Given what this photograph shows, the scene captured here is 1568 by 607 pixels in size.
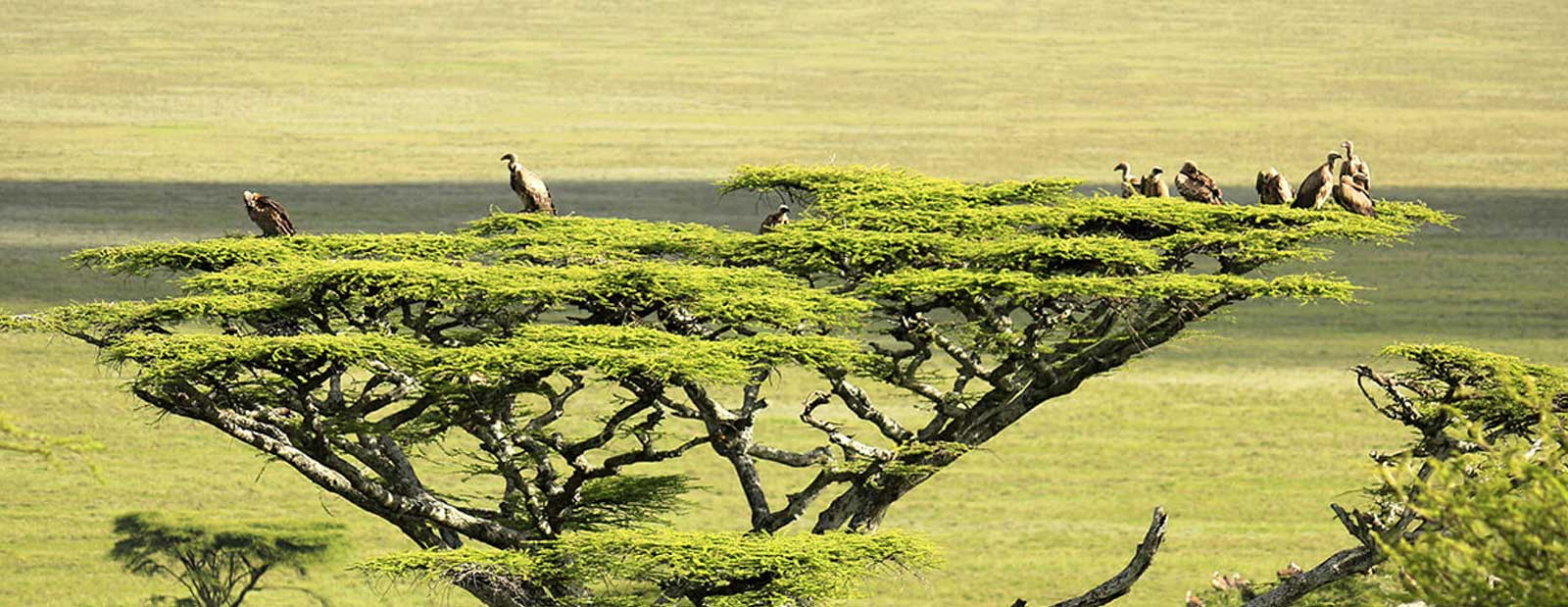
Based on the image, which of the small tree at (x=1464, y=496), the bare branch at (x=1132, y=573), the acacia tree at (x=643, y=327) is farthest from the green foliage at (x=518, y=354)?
the small tree at (x=1464, y=496)

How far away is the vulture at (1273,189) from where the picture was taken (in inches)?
877

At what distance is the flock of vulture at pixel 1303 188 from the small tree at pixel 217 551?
11.4 metres

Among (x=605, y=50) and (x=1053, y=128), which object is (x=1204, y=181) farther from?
(x=605, y=50)

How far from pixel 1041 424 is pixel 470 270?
22.8 meters

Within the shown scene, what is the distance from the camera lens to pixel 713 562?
49.9 feet

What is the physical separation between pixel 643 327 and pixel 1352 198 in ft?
24.3

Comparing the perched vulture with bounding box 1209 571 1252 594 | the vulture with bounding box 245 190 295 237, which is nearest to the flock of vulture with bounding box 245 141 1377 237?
the vulture with bounding box 245 190 295 237

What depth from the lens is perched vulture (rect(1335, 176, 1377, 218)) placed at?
21.5 meters

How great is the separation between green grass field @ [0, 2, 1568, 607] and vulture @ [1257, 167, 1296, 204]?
5.98 feet

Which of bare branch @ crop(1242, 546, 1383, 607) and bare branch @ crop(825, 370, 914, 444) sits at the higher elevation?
bare branch @ crop(825, 370, 914, 444)

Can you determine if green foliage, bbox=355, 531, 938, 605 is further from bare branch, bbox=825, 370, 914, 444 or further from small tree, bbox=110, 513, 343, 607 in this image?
small tree, bbox=110, 513, 343, 607

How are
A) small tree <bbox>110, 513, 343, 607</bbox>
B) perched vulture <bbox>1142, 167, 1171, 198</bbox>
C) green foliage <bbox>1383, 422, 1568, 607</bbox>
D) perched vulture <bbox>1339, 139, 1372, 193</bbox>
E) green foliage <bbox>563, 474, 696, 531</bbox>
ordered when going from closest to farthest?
green foliage <bbox>1383, 422, 1568, 607</bbox>
green foliage <bbox>563, 474, 696, 531</bbox>
perched vulture <bbox>1142, 167, 1171, 198</bbox>
perched vulture <bbox>1339, 139, 1372, 193</bbox>
small tree <bbox>110, 513, 343, 607</bbox>

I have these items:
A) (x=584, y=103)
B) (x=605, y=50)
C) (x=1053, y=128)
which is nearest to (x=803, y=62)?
(x=605, y=50)

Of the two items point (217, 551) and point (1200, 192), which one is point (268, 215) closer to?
point (217, 551)
